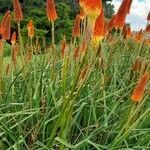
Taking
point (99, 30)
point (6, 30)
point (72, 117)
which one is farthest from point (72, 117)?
point (99, 30)

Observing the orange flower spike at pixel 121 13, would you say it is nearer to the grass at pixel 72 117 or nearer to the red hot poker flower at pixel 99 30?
the grass at pixel 72 117

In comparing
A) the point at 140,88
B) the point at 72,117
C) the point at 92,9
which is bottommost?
the point at 72,117

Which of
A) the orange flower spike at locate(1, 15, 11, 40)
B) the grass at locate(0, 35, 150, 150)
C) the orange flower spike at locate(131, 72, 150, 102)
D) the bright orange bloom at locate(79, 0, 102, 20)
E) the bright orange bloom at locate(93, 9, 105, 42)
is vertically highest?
the bright orange bloom at locate(79, 0, 102, 20)

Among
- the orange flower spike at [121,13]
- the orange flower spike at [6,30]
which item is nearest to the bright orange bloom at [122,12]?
the orange flower spike at [121,13]

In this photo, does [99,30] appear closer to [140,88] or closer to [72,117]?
[140,88]

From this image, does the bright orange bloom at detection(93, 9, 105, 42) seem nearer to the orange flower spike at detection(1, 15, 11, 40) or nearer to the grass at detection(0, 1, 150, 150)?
the grass at detection(0, 1, 150, 150)

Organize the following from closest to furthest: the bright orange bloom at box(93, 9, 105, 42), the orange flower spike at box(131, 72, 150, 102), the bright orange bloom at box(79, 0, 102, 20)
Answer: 1. the bright orange bloom at box(79, 0, 102, 20)
2. the bright orange bloom at box(93, 9, 105, 42)
3. the orange flower spike at box(131, 72, 150, 102)

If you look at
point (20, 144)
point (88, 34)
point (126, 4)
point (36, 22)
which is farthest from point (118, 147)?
point (36, 22)

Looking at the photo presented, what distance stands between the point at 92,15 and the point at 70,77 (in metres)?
1.49

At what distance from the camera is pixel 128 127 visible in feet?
9.91

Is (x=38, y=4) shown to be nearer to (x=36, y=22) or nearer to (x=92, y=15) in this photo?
(x=36, y=22)

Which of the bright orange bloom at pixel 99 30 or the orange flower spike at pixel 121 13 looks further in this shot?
the orange flower spike at pixel 121 13

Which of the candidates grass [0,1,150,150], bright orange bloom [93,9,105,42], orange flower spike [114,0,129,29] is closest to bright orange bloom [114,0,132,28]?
orange flower spike [114,0,129,29]

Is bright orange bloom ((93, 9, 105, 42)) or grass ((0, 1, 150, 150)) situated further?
grass ((0, 1, 150, 150))
